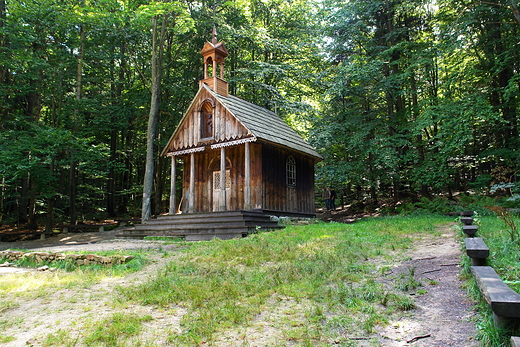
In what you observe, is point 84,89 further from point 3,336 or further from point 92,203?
point 3,336

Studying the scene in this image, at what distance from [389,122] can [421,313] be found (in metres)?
18.4

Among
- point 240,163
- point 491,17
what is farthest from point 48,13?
point 491,17

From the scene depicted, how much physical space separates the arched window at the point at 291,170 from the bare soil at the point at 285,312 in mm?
11519

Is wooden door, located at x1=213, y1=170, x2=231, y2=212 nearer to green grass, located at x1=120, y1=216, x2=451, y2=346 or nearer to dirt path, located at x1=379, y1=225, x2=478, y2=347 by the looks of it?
green grass, located at x1=120, y1=216, x2=451, y2=346

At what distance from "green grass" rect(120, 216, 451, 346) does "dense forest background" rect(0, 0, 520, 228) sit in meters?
12.4

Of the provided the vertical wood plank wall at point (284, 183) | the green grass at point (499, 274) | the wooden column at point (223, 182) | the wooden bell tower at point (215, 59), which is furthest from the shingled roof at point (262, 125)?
the green grass at point (499, 274)

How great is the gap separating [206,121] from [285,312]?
46.2 ft

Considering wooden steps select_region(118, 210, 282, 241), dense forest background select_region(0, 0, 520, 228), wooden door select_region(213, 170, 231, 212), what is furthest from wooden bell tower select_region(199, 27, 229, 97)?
wooden steps select_region(118, 210, 282, 241)

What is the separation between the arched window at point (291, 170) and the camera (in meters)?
17.9

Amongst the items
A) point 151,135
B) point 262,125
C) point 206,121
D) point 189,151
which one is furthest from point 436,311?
point 151,135

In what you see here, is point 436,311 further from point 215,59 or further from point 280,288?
point 215,59

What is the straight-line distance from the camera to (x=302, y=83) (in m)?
26.3

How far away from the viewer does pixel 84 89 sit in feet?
82.6

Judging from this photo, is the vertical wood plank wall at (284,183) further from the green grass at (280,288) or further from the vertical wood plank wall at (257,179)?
the green grass at (280,288)
